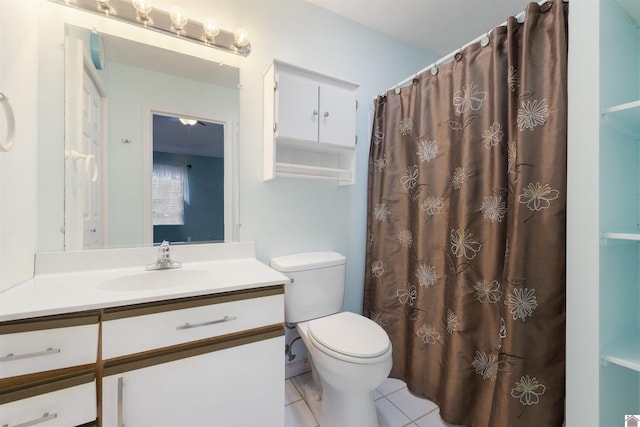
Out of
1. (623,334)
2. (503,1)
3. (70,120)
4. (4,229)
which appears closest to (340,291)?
(623,334)

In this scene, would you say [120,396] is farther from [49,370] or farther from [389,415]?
[389,415]

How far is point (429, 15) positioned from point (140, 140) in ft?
6.61

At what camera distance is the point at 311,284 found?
1.59 meters

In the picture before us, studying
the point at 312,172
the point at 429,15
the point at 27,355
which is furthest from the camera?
the point at 429,15

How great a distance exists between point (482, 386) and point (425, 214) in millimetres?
886

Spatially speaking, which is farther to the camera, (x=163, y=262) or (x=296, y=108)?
(x=296, y=108)

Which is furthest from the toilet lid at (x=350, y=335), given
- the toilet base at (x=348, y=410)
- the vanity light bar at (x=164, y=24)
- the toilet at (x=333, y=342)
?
the vanity light bar at (x=164, y=24)

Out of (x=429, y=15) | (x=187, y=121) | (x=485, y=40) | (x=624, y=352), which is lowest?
(x=624, y=352)

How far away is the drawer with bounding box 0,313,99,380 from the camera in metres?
0.73

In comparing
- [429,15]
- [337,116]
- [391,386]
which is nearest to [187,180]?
[337,116]

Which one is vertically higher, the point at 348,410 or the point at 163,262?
the point at 163,262

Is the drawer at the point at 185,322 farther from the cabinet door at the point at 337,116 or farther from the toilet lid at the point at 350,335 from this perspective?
the cabinet door at the point at 337,116

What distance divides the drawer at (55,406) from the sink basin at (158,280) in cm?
39

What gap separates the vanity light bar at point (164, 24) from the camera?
1250 mm
